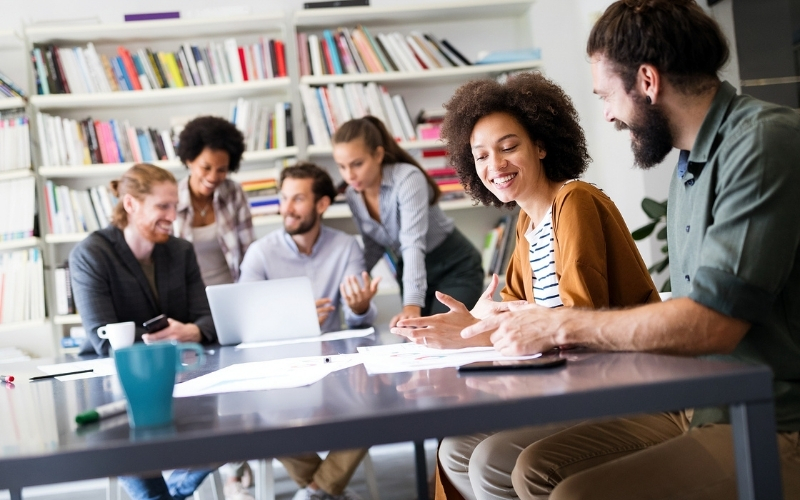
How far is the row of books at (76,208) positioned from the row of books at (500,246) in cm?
192

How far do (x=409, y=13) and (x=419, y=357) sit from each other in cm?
283

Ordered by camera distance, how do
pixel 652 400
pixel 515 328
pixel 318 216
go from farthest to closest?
pixel 318 216, pixel 515 328, pixel 652 400

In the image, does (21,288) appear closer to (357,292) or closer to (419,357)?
(357,292)

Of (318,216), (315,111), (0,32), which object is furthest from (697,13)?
(0,32)

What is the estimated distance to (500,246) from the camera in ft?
12.8

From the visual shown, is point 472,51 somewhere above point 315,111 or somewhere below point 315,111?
above

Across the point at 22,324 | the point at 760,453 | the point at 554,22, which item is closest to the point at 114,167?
the point at 22,324

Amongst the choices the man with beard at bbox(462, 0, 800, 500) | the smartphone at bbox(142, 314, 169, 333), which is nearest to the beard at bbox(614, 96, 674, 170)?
the man with beard at bbox(462, 0, 800, 500)

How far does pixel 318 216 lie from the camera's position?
10.0 ft

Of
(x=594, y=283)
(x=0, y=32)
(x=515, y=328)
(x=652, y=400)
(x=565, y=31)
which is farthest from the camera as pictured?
(x=565, y=31)

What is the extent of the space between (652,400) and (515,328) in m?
0.36

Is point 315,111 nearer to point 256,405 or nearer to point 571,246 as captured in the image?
point 571,246

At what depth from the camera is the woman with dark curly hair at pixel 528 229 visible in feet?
4.74

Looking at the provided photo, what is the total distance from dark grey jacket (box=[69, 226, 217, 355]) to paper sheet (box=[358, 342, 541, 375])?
1192 millimetres
